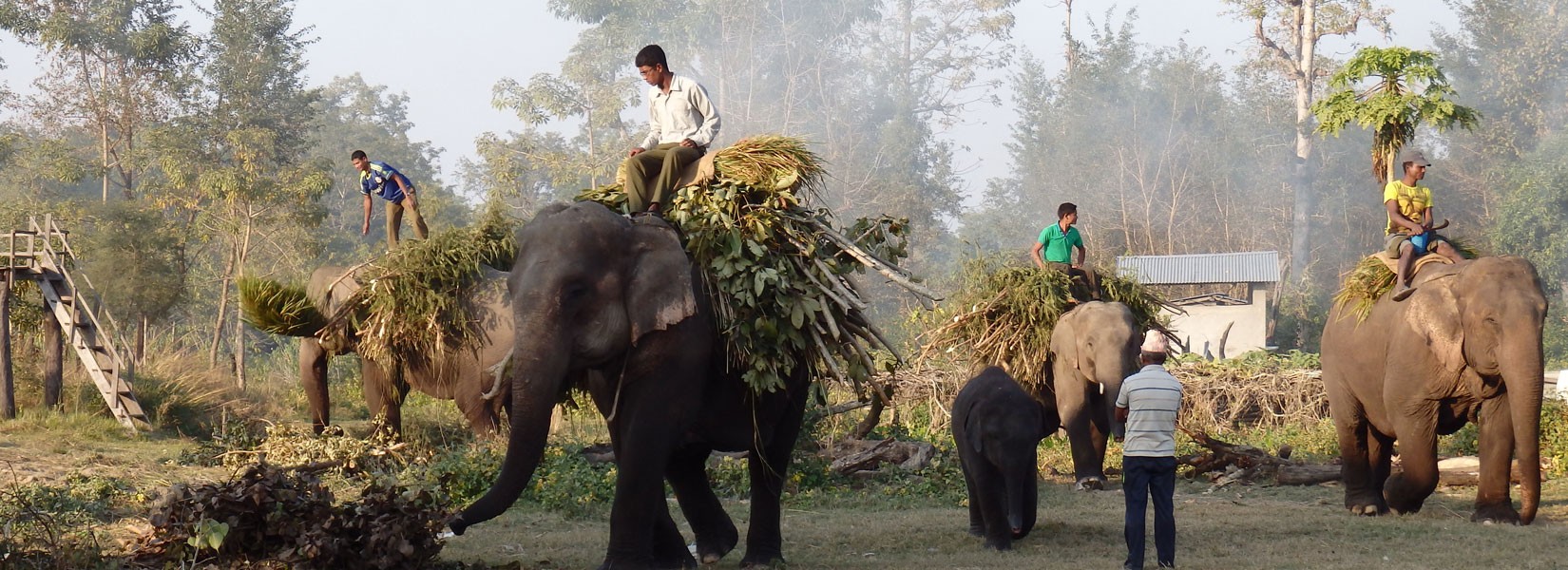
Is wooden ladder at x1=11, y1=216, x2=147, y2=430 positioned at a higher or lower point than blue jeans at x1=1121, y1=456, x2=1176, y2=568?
higher

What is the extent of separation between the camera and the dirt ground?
8.93m

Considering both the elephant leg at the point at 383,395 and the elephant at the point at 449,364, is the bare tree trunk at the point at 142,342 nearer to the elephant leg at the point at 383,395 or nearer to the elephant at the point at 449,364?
the elephant at the point at 449,364

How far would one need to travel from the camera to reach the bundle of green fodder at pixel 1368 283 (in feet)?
40.4

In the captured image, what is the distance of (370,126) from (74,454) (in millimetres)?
50438

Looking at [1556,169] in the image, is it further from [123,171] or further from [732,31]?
[123,171]

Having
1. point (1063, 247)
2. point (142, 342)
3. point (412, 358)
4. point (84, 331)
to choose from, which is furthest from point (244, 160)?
point (1063, 247)

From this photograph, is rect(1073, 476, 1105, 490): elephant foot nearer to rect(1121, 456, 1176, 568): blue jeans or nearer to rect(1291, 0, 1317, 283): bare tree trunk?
rect(1121, 456, 1176, 568): blue jeans

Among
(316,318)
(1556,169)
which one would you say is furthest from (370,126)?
(316,318)

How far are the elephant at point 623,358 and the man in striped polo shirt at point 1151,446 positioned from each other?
227 cm

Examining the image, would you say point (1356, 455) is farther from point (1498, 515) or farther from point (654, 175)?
point (654, 175)

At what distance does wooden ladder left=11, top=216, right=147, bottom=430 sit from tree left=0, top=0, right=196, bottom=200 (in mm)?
16646

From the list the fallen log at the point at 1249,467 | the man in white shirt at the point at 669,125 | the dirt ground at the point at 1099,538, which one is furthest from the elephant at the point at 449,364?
the fallen log at the point at 1249,467

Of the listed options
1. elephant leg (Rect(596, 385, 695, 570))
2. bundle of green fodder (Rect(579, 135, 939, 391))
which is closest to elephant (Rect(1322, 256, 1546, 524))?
bundle of green fodder (Rect(579, 135, 939, 391))

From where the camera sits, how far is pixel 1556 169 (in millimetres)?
44562
